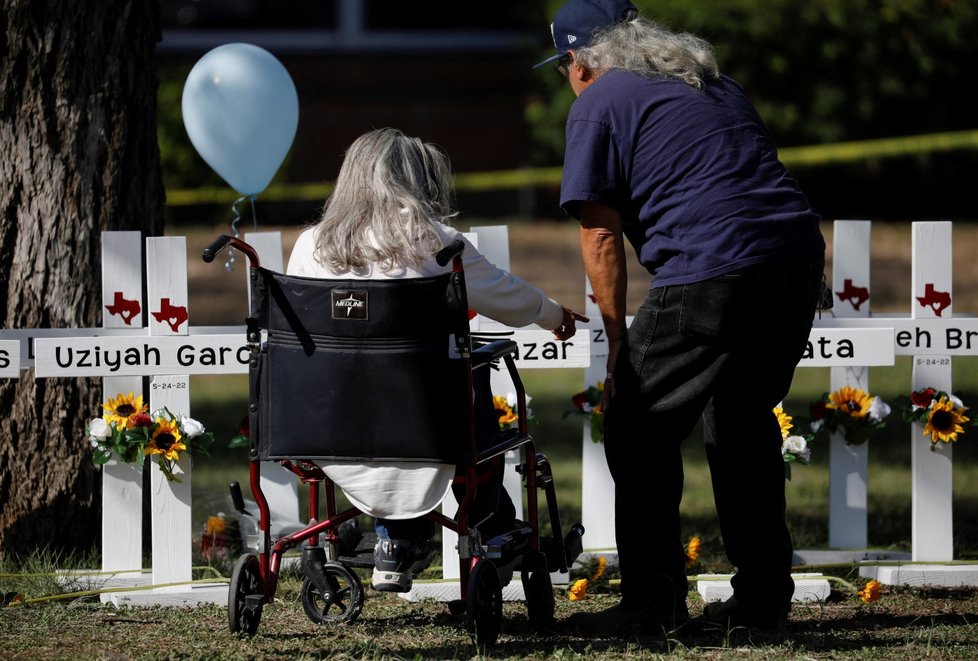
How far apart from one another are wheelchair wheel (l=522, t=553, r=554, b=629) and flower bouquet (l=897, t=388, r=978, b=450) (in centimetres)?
156

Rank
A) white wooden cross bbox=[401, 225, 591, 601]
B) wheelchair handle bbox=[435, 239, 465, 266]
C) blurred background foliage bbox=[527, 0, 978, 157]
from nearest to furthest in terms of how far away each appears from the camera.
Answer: wheelchair handle bbox=[435, 239, 465, 266] < white wooden cross bbox=[401, 225, 591, 601] < blurred background foliage bbox=[527, 0, 978, 157]

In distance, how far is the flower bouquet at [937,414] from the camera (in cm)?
462

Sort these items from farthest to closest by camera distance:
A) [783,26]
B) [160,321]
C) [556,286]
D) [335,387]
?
[783,26] → [556,286] → [160,321] → [335,387]

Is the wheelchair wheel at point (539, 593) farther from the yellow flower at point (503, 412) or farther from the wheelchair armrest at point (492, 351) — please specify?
the yellow flower at point (503, 412)

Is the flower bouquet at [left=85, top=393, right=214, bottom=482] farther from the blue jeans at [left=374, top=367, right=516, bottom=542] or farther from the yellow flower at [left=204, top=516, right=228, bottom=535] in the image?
the blue jeans at [left=374, top=367, right=516, bottom=542]

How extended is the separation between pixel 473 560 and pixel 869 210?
1466 centimetres

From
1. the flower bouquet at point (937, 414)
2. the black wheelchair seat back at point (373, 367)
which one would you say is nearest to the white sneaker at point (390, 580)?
the black wheelchair seat back at point (373, 367)

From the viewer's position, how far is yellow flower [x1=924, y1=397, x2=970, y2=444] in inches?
182

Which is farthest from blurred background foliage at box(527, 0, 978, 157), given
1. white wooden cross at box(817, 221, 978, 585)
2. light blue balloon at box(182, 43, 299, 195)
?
white wooden cross at box(817, 221, 978, 585)

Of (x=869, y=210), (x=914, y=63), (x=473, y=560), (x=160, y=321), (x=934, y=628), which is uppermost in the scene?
(x=914, y=63)

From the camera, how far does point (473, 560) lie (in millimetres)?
3594

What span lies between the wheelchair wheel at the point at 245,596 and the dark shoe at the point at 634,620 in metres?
0.99

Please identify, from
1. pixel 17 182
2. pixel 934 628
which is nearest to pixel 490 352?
pixel 934 628

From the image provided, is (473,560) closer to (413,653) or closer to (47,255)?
(413,653)
